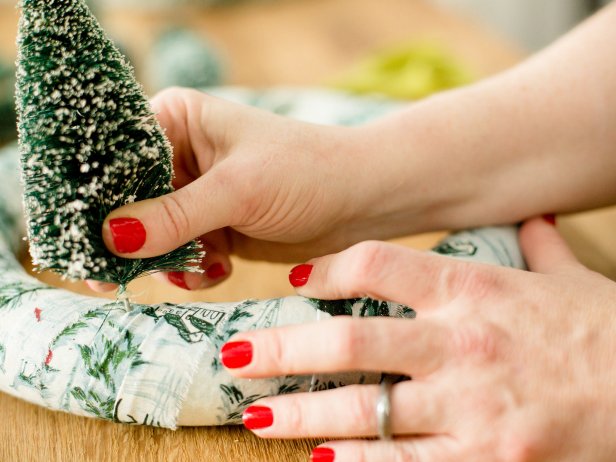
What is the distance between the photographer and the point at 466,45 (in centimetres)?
165

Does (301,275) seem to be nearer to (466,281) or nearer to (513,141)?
(466,281)

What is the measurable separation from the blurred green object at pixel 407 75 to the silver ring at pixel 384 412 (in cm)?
79

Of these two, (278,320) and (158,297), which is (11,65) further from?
(278,320)

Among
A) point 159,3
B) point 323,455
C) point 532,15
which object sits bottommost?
point 323,455

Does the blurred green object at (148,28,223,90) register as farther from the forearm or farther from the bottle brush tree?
the bottle brush tree

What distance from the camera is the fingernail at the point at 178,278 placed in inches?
26.9

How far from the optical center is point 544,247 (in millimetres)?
698

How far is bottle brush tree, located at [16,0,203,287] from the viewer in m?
0.47

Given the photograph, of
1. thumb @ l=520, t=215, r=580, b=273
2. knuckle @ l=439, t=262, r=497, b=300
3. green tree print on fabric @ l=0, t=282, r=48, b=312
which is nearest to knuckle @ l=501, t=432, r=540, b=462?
knuckle @ l=439, t=262, r=497, b=300

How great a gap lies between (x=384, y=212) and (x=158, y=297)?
27cm

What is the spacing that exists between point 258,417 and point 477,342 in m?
0.18

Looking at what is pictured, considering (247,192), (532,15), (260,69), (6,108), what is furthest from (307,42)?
(247,192)

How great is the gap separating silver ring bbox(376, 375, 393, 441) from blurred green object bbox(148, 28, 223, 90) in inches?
36.5

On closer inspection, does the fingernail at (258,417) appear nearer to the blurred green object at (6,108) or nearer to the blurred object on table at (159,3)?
the blurred green object at (6,108)
